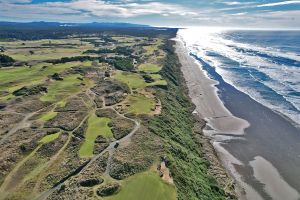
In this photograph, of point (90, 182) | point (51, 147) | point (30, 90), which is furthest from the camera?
point (30, 90)

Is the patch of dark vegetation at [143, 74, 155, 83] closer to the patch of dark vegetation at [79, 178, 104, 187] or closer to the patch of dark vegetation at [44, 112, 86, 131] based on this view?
the patch of dark vegetation at [44, 112, 86, 131]

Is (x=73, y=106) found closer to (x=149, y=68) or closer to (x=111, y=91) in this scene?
(x=111, y=91)

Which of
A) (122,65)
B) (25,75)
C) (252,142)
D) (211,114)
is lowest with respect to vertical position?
(211,114)

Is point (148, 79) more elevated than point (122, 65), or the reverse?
point (148, 79)

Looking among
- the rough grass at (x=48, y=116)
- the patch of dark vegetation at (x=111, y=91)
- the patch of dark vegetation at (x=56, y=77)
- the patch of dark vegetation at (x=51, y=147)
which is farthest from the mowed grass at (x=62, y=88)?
the patch of dark vegetation at (x=51, y=147)

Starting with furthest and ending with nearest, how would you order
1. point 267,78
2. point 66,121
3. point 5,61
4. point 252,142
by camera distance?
point 267,78 → point 5,61 → point 252,142 → point 66,121

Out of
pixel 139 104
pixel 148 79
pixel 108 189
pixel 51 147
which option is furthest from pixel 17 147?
pixel 148 79

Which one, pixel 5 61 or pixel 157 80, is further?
pixel 5 61

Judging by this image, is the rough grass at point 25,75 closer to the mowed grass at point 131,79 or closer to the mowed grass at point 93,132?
the mowed grass at point 131,79
